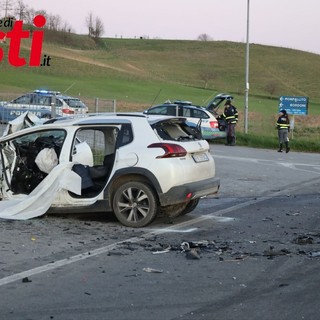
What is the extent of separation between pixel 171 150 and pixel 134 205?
92 centimetres

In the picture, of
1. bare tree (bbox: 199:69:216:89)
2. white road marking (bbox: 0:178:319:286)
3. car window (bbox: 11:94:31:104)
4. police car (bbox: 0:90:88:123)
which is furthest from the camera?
bare tree (bbox: 199:69:216:89)

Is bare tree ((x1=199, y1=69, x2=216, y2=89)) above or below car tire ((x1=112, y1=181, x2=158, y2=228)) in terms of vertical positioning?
above

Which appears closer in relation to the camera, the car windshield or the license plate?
the license plate

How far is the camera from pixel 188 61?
369 feet

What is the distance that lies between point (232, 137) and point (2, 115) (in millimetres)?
12847

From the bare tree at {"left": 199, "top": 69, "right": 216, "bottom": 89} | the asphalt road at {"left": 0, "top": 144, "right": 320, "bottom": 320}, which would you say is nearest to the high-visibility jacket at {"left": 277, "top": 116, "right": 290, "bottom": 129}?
the asphalt road at {"left": 0, "top": 144, "right": 320, "bottom": 320}

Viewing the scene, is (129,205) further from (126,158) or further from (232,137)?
(232,137)

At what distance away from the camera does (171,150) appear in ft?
28.7

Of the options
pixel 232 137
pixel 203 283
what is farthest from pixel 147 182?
pixel 232 137

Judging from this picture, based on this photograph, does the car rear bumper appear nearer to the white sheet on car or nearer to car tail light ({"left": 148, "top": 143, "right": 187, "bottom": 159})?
car tail light ({"left": 148, "top": 143, "right": 187, "bottom": 159})

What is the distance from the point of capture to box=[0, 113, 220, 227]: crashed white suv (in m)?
8.75

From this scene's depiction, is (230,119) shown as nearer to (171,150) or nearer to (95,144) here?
(95,144)

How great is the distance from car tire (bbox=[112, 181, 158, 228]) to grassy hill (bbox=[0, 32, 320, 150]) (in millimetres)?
30211

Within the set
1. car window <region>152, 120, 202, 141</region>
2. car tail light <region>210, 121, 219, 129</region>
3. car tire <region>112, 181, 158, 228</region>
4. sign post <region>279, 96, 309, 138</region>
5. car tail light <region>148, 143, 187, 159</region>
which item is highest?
sign post <region>279, 96, 309, 138</region>
